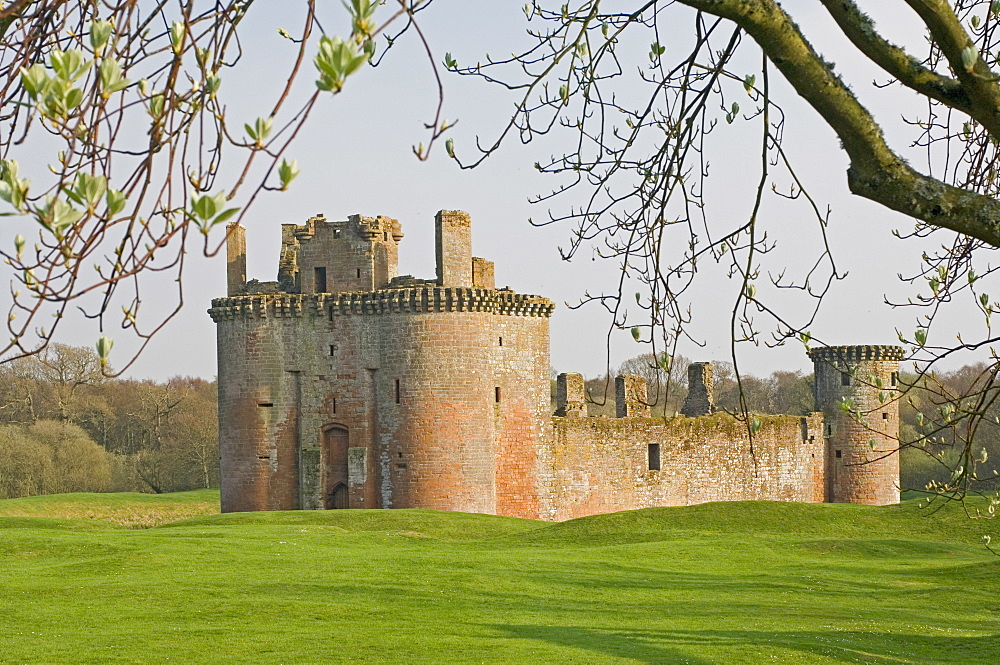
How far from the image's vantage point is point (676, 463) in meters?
36.7

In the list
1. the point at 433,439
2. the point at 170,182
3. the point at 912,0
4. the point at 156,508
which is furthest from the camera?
the point at 156,508

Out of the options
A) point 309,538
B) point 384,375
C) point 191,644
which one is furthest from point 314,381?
point 191,644

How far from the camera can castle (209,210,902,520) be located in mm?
30422

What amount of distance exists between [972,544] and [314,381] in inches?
618

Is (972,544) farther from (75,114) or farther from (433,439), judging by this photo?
(75,114)

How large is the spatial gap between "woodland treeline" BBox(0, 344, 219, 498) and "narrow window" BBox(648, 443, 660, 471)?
20.6 meters

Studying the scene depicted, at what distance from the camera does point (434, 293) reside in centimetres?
3059

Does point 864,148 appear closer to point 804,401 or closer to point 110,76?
point 110,76

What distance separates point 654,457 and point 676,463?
2.77 ft

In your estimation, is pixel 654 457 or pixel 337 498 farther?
pixel 654 457

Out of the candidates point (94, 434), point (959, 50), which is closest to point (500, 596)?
point (959, 50)

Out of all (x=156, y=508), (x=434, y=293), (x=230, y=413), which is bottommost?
(x=156, y=508)

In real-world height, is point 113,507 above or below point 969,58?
below

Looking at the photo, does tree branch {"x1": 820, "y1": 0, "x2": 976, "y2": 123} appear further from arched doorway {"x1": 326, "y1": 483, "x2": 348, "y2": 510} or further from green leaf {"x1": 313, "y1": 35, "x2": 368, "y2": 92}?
arched doorway {"x1": 326, "y1": 483, "x2": 348, "y2": 510}
